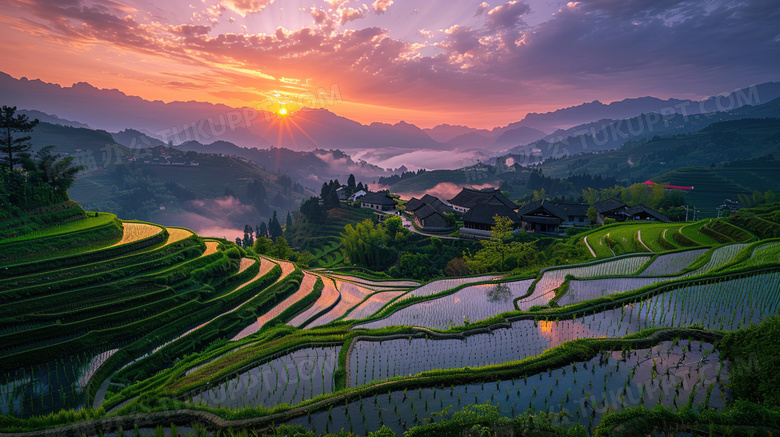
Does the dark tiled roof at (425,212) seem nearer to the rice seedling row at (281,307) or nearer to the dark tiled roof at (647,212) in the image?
the rice seedling row at (281,307)

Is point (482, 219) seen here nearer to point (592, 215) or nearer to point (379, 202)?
point (592, 215)

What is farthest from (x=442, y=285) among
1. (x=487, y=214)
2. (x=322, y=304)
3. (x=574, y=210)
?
(x=574, y=210)

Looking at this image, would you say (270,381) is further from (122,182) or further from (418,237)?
(122,182)

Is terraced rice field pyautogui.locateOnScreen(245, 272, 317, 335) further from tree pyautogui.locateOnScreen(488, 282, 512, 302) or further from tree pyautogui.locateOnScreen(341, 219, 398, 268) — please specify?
tree pyautogui.locateOnScreen(341, 219, 398, 268)

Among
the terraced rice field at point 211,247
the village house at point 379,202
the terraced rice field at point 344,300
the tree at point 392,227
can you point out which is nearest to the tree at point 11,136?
the terraced rice field at point 211,247

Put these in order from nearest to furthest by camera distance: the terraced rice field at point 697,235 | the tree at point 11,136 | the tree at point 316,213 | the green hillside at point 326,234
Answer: the tree at point 11,136 < the terraced rice field at point 697,235 < the green hillside at point 326,234 < the tree at point 316,213
